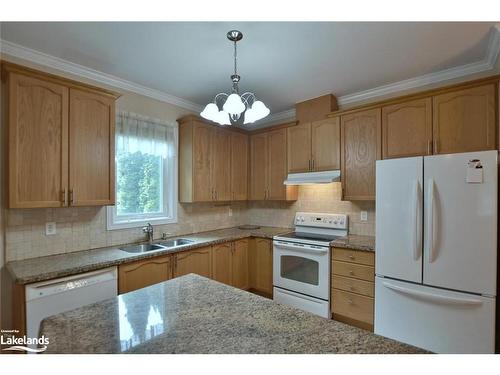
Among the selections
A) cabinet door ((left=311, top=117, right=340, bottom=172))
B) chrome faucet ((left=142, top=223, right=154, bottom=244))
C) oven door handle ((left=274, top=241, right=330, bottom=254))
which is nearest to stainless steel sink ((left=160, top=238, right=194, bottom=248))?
chrome faucet ((left=142, top=223, right=154, bottom=244))

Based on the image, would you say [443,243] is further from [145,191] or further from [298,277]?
[145,191]

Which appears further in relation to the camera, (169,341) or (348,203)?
(348,203)

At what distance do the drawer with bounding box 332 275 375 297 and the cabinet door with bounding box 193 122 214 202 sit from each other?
1.70m

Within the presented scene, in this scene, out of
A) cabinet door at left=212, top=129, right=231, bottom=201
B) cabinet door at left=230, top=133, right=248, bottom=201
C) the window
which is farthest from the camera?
cabinet door at left=230, top=133, right=248, bottom=201

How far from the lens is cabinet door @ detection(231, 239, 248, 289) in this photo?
304cm

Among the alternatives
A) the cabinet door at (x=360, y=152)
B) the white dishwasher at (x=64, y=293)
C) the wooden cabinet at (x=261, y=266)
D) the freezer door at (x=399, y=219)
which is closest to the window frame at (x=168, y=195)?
the white dishwasher at (x=64, y=293)

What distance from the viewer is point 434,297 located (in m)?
1.89

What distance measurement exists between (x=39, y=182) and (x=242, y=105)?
1.58 m

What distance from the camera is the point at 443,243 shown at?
1.87 m

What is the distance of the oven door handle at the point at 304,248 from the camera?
2582 mm

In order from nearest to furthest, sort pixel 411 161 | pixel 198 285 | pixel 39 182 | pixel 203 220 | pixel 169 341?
pixel 169 341, pixel 198 285, pixel 39 182, pixel 411 161, pixel 203 220

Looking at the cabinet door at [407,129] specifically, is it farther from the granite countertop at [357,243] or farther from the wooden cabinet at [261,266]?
the wooden cabinet at [261,266]

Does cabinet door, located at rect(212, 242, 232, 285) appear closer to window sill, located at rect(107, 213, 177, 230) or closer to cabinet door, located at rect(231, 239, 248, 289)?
cabinet door, located at rect(231, 239, 248, 289)

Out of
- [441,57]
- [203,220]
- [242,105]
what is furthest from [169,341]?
[441,57]
